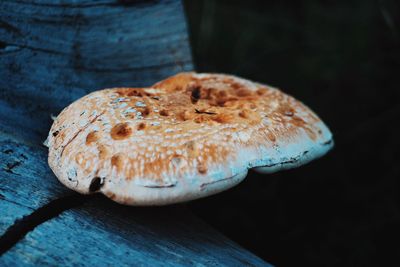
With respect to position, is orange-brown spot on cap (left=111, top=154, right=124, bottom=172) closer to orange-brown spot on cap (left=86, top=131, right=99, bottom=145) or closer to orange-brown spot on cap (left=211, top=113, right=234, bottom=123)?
orange-brown spot on cap (left=86, top=131, right=99, bottom=145)

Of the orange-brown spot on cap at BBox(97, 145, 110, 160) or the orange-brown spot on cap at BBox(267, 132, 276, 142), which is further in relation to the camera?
the orange-brown spot on cap at BBox(267, 132, 276, 142)

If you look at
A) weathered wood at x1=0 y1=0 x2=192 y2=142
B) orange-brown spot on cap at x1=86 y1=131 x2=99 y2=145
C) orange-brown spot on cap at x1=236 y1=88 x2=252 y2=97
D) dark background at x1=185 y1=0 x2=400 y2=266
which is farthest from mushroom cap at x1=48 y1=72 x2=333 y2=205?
dark background at x1=185 y1=0 x2=400 y2=266

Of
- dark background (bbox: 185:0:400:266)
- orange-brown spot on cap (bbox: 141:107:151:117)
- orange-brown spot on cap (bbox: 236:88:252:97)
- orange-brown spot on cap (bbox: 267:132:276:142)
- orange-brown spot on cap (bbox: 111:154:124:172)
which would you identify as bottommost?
dark background (bbox: 185:0:400:266)

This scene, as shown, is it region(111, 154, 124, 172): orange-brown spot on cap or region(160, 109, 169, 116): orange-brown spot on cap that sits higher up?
region(160, 109, 169, 116): orange-brown spot on cap

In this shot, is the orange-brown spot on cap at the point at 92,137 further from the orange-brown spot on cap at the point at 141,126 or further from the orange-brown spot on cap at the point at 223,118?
the orange-brown spot on cap at the point at 223,118

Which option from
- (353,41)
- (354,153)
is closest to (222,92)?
(354,153)

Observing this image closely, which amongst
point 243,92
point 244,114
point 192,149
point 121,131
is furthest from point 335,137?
point 121,131

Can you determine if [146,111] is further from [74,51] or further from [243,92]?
[74,51]

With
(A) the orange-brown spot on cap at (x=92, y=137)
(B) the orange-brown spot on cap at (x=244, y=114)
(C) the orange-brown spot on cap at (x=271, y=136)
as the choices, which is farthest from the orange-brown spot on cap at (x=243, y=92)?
(A) the orange-brown spot on cap at (x=92, y=137)
